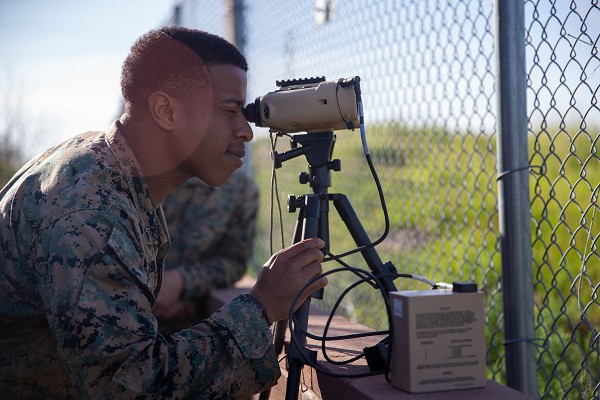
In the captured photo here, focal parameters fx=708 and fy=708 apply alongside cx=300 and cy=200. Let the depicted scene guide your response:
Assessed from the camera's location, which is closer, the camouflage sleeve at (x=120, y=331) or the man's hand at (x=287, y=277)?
the camouflage sleeve at (x=120, y=331)

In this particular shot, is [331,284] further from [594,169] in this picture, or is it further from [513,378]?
[513,378]

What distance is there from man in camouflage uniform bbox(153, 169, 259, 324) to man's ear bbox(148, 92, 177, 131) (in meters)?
1.70

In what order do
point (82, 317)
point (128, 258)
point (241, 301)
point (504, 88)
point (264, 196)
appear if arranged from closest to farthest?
point (82, 317)
point (128, 258)
point (241, 301)
point (504, 88)
point (264, 196)

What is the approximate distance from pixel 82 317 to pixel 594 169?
3.61 m

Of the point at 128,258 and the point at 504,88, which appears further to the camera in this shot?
the point at 504,88

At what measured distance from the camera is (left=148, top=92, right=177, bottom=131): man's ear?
219 centimetres

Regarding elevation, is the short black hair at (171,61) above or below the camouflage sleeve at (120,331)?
above

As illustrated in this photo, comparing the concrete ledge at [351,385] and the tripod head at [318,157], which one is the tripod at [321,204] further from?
the concrete ledge at [351,385]

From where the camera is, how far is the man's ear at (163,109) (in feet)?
7.18

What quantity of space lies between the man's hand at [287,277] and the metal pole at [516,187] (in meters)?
0.64

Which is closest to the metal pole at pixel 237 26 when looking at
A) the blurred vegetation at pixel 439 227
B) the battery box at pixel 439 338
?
the blurred vegetation at pixel 439 227

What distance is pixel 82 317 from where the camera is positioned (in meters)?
1.70

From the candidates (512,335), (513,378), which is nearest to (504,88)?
(512,335)

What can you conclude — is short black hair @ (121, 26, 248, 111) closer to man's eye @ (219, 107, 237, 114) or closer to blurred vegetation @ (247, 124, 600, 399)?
man's eye @ (219, 107, 237, 114)
